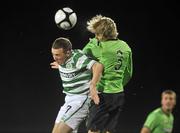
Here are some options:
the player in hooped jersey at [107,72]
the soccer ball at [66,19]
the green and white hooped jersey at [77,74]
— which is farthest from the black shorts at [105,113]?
the soccer ball at [66,19]

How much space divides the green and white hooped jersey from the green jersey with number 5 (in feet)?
0.42

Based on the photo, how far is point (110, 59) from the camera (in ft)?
16.9

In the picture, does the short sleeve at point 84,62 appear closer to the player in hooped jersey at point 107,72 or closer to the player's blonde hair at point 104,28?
the player in hooped jersey at point 107,72

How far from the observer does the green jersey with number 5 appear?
203 inches

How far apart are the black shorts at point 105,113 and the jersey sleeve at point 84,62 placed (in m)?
0.31

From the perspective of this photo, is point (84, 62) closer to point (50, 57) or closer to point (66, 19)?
point (66, 19)

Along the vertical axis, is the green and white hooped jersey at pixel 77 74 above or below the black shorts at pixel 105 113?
→ above

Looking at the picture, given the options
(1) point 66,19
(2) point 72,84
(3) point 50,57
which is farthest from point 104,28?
(3) point 50,57

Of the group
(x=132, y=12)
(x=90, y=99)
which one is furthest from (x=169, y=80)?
(x=90, y=99)

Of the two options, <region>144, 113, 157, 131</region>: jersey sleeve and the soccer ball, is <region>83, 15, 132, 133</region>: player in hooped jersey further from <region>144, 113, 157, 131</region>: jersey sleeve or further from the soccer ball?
the soccer ball

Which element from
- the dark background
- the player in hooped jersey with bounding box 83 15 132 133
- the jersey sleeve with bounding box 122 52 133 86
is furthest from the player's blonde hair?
the dark background

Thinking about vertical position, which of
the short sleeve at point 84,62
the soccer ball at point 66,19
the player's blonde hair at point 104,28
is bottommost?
the short sleeve at point 84,62

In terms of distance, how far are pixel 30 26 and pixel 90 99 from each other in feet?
12.1

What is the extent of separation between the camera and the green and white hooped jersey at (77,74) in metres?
5.07
